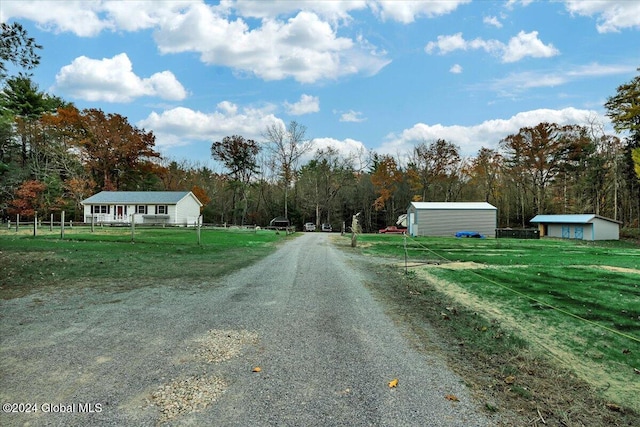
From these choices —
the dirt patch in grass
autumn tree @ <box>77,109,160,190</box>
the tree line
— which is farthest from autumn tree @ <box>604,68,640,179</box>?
autumn tree @ <box>77,109,160,190</box>

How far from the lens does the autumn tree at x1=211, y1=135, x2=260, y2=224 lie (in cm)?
4975

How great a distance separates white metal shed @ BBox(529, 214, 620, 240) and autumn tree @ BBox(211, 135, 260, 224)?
36761 millimetres

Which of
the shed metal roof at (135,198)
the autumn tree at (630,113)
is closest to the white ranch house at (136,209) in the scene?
the shed metal roof at (135,198)

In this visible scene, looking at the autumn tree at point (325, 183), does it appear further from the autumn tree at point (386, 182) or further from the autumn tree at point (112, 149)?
the autumn tree at point (112, 149)

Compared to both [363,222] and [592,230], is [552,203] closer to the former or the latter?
[592,230]

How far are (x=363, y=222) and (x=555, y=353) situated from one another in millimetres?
46383

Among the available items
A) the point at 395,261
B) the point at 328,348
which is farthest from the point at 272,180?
the point at 328,348

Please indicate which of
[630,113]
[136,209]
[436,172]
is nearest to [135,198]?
[136,209]

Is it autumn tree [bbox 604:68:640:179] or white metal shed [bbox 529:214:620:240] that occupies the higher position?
autumn tree [bbox 604:68:640:179]

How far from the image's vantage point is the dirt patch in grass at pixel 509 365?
305 centimetres

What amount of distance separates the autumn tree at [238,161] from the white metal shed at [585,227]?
3676 cm

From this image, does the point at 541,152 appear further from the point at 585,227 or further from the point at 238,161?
the point at 238,161

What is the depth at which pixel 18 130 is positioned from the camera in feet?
122

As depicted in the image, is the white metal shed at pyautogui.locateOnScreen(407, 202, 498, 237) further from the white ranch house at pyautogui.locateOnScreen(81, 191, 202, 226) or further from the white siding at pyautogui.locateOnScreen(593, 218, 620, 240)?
the white ranch house at pyautogui.locateOnScreen(81, 191, 202, 226)
